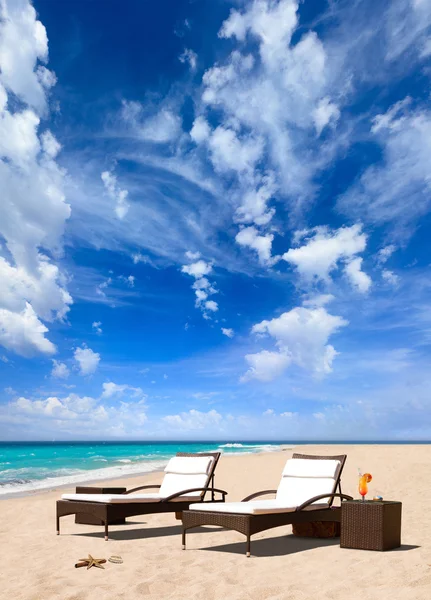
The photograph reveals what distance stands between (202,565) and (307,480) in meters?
2.11

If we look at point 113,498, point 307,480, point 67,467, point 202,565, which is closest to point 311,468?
point 307,480

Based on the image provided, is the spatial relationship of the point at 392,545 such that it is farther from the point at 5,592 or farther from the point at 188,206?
the point at 188,206

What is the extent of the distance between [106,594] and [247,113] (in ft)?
42.0

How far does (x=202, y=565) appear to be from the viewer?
5.74 m

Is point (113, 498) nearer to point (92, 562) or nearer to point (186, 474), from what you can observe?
point (92, 562)

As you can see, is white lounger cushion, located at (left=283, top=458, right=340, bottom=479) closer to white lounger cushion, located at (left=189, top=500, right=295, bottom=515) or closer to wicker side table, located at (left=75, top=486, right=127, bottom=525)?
white lounger cushion, located at (left=189, top=500, right=295, bottom=515)

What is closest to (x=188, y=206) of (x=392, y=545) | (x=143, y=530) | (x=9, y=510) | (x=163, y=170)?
(x=163, y=170)

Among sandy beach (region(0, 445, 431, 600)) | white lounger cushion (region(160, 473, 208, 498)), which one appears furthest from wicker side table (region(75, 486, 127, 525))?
white lounger cushion (region(160, 473, 208, 498))

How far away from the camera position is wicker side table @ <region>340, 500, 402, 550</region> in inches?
241

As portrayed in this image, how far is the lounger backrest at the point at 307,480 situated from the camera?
7.22m

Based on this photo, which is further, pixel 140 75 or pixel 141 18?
pixel 140 75

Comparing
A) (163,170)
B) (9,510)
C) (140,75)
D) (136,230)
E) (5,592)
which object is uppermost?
(140,75)

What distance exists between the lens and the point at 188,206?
19.5 metres

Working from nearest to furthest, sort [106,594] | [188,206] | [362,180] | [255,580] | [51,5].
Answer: [106,594]
[255,580]
[51,5]
[362,180]
[188,206]
